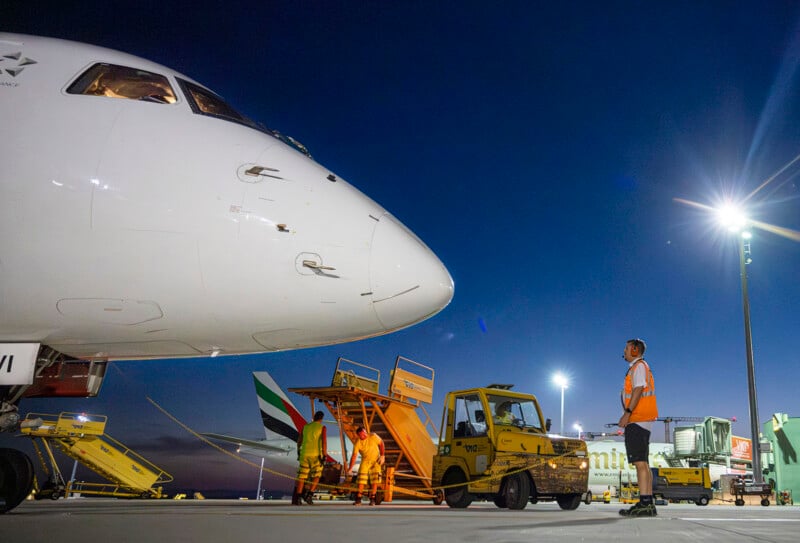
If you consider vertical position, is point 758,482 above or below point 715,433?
below

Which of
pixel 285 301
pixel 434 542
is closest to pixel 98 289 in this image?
pixel 285 301

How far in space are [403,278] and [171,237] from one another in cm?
171

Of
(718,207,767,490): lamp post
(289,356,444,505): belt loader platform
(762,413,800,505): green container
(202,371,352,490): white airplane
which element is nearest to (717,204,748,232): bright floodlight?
(718,207,767,490): lamp post

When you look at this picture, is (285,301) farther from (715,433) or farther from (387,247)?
(715,433)

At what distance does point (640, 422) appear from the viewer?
6.49 meters

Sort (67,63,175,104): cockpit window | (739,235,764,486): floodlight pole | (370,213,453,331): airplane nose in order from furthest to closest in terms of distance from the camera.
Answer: (739,235,764,486): floodlight pole < (67,63,175,104): cockpit window < (370,213,453,331): airplane nose

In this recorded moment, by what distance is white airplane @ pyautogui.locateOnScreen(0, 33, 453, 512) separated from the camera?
13.9 ft

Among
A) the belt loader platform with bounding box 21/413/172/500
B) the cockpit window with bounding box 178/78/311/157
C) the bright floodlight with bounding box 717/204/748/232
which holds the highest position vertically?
the bright floodlight with bounding box 717/204/748/232

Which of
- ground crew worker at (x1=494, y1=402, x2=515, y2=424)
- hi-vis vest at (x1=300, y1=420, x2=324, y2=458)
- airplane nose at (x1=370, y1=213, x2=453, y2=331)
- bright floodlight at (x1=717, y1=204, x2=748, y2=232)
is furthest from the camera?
bright floodlight at (x1=717, y1=204, x2=748, y2=232)

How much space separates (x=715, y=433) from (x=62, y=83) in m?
32.1

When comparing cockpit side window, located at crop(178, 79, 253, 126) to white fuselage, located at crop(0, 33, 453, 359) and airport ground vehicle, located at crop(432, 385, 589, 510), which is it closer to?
white fuselage, located at crop(0, 33, 453, 359)

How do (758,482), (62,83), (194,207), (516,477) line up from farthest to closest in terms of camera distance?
(758,482) → (516,477) → (62,83) → (194,207)

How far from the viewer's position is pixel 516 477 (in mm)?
10250

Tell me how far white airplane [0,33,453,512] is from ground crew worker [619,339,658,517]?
9.99 feet
